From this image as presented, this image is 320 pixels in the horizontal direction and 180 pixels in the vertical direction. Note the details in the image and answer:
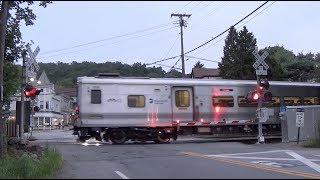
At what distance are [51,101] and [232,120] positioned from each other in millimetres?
78508

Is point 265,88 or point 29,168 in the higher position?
point 265,88

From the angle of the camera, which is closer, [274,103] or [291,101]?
[274,103]

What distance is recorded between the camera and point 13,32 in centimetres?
2245

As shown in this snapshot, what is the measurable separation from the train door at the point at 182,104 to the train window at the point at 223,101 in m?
1.60

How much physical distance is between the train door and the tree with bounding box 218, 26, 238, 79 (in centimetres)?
2198

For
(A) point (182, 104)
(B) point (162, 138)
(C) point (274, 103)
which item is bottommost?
(B) point (162, 138)

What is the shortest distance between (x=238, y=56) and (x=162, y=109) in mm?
25959

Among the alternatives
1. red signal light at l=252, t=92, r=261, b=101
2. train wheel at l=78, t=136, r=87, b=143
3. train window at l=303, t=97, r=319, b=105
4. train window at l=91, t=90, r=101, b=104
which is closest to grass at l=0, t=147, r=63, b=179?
train window at l=91, t=90, r=101, b=104

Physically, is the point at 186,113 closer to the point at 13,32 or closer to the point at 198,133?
the point at 198,133

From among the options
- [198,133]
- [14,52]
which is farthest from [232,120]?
[14,52]

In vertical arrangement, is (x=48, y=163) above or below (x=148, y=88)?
below

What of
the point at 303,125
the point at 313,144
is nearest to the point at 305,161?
the point at 313,144

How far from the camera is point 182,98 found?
28.6 m

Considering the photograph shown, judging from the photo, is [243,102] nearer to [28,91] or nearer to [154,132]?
[154,132]
